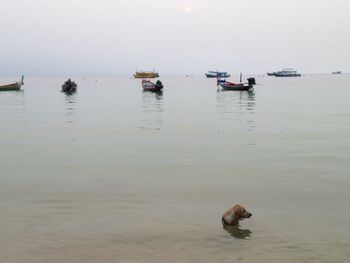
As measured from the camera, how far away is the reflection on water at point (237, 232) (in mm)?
7812

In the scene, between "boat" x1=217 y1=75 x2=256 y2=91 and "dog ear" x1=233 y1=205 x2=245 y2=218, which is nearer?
"dog ear" x1=233 y1=205 x2=245 y2=218

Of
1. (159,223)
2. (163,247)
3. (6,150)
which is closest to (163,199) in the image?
(159,223)

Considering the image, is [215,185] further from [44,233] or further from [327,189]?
[44,233]

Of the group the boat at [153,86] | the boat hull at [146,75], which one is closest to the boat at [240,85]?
the boat at [153,86]

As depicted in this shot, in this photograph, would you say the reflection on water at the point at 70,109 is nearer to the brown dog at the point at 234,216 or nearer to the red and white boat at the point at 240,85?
the brown dog at the point at 234,216

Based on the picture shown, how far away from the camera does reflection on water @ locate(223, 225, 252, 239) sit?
7812mm

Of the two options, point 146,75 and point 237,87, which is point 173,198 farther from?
point 146,75

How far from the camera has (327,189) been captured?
1102cm

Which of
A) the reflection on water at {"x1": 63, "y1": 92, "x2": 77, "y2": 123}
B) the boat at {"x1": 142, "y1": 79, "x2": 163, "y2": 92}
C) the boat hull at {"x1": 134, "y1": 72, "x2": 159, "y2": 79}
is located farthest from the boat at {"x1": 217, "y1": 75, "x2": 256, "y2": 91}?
the boat hull at {"x1": 134, "y1": 72, "x2": 159, "y2": 79}

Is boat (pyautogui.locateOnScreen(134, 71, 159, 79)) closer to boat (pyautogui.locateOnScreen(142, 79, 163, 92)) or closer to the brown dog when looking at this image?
boat (pyautogui.locateOnScreen(142, 79, 163, 92))

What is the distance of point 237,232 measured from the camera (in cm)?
799

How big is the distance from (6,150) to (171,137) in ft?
25.3

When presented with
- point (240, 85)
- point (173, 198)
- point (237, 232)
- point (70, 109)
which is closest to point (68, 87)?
point (240, 85)

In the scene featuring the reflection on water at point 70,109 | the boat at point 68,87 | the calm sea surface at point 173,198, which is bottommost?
the reflection on water at point 70,109
